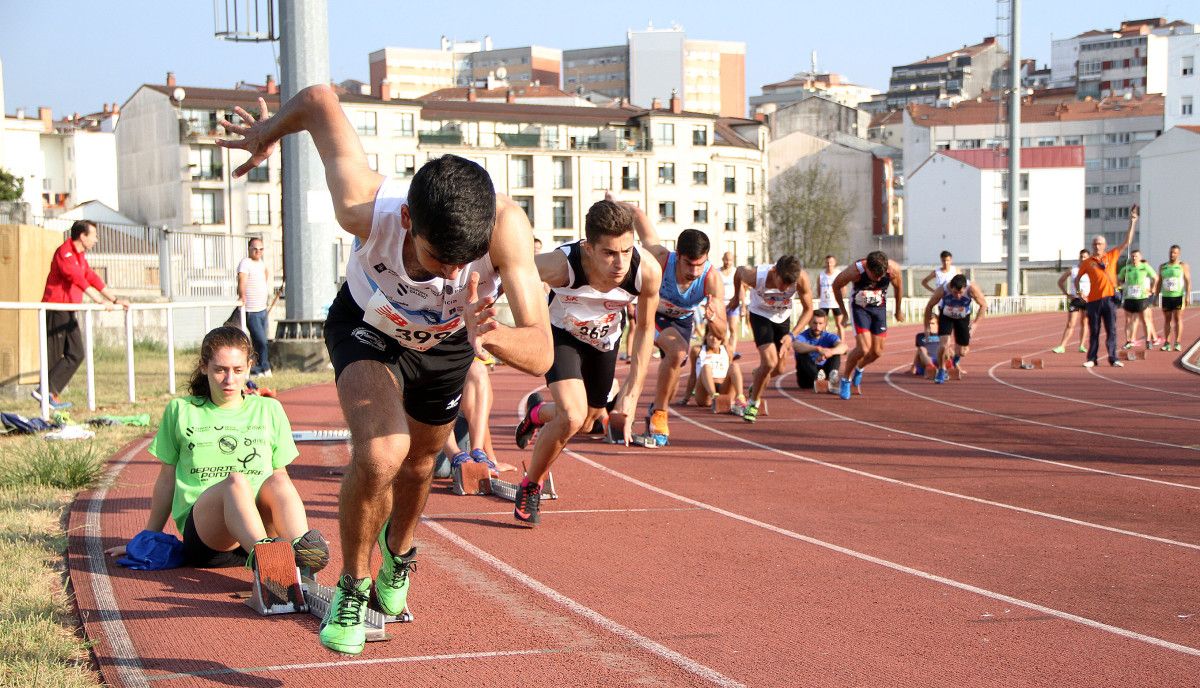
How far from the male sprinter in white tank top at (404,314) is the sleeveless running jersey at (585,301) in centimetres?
286

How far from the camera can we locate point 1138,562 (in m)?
6.21

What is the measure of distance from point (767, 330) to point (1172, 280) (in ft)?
41.3

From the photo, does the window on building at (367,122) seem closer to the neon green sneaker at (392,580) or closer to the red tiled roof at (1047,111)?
the red tiled roof at (1047,111)

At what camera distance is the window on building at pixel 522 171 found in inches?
2753

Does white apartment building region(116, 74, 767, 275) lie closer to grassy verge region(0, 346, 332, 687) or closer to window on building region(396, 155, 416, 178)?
window on building region(396, 155, 416, 178)

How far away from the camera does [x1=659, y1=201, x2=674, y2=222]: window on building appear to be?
241 ft

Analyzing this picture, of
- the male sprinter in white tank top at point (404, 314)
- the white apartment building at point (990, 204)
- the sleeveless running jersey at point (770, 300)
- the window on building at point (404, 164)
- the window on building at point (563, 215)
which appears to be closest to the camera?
the male sprinter in white tank top at point (404, 314)

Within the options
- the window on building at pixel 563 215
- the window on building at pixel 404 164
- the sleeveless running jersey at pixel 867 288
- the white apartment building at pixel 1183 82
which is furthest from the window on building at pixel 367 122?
the sleeveless running jersey at pixel 867 288

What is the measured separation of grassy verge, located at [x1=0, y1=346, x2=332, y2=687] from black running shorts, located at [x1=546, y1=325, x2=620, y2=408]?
2.79 metres

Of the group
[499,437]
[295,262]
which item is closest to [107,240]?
[295,262]

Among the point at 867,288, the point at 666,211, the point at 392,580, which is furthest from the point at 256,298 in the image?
the point at 666,211

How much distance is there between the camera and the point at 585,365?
7.62 m

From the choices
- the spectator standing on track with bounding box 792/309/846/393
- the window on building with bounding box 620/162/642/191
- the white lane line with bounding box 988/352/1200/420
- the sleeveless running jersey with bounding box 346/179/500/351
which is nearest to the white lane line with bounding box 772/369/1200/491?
the white lane line with bounding box 988/352/1200/420

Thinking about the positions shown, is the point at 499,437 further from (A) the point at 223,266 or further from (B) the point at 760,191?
(B) the point at 760,191
